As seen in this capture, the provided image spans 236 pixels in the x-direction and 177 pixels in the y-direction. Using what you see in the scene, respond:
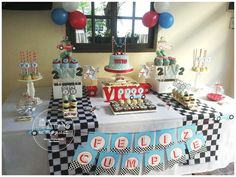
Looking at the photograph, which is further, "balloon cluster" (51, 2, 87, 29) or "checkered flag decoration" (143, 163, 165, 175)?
"balloon cluster" (51, 2, 87, 29)

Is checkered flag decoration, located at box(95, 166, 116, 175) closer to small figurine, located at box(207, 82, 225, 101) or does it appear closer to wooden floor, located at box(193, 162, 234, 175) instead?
wooden floor, located at box(193, 162, 234, 175)

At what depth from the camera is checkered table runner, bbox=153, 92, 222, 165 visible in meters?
1.63

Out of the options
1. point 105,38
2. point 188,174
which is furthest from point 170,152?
point 105,38

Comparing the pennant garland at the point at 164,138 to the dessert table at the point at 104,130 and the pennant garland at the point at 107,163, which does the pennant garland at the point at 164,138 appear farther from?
the pennant garland at the point at 107,163

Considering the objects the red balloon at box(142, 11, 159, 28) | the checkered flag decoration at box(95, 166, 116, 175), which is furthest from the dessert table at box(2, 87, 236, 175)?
the red balloon at box(142, 11, 159, 28)

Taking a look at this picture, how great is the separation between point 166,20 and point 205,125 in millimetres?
1062

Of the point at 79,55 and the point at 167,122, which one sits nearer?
the point at 167,122

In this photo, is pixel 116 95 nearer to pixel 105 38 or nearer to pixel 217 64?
pixel 105 38

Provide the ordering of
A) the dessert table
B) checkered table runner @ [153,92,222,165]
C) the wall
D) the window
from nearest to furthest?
1. the dessert table
2. checkered table runner @ [153,92,222,165]
3. the wall
4. the window

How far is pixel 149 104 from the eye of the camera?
1.71 metres

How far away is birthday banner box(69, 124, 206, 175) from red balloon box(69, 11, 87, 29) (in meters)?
1.02

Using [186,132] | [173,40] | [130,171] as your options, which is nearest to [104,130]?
[130,171]

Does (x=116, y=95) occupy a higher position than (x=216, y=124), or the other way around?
(x=116, y=95)

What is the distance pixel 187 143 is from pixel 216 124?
27cm
